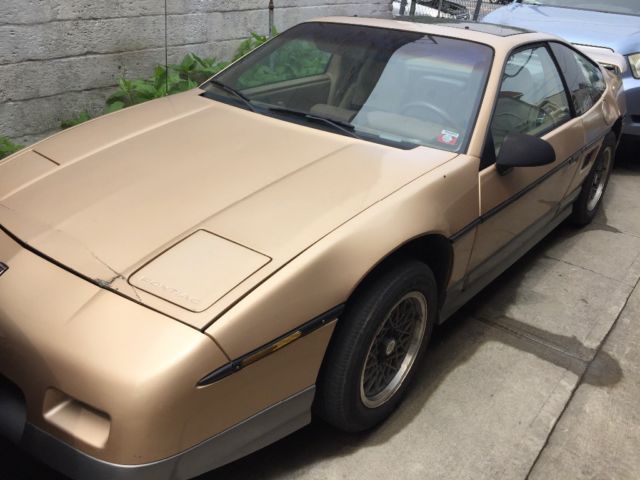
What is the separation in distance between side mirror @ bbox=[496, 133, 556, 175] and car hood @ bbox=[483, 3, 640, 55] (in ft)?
12.0

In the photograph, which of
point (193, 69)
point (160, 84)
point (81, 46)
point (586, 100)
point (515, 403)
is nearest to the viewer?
point (515, 403)

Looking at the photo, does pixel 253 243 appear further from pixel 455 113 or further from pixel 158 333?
pixel 455 113

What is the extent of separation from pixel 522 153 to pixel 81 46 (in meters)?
3.62

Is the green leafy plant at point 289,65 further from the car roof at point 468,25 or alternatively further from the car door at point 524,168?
the car door at point 524,168

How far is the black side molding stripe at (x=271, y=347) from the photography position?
5.98 ft

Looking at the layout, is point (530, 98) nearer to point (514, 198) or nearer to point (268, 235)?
point (514, 198)

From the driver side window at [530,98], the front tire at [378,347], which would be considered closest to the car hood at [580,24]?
the driver side window at [530,98]

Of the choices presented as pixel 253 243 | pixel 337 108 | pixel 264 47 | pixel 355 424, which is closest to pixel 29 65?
pixel 264 47

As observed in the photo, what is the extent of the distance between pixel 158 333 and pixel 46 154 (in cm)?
139

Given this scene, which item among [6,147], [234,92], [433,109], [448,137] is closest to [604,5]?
[433,109]

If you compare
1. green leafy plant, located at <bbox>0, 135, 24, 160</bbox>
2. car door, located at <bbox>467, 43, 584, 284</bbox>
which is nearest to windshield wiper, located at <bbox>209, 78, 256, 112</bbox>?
car door, located at <bbox>467, 43, 584, 284</bbox>

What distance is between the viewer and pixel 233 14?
239 inches

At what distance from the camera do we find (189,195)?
7.84ft

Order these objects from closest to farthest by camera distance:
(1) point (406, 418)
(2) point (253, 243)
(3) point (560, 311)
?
1. (2) point (253, 243)
2. (1) point (406, 418)
3. (3) point (560, 311)
